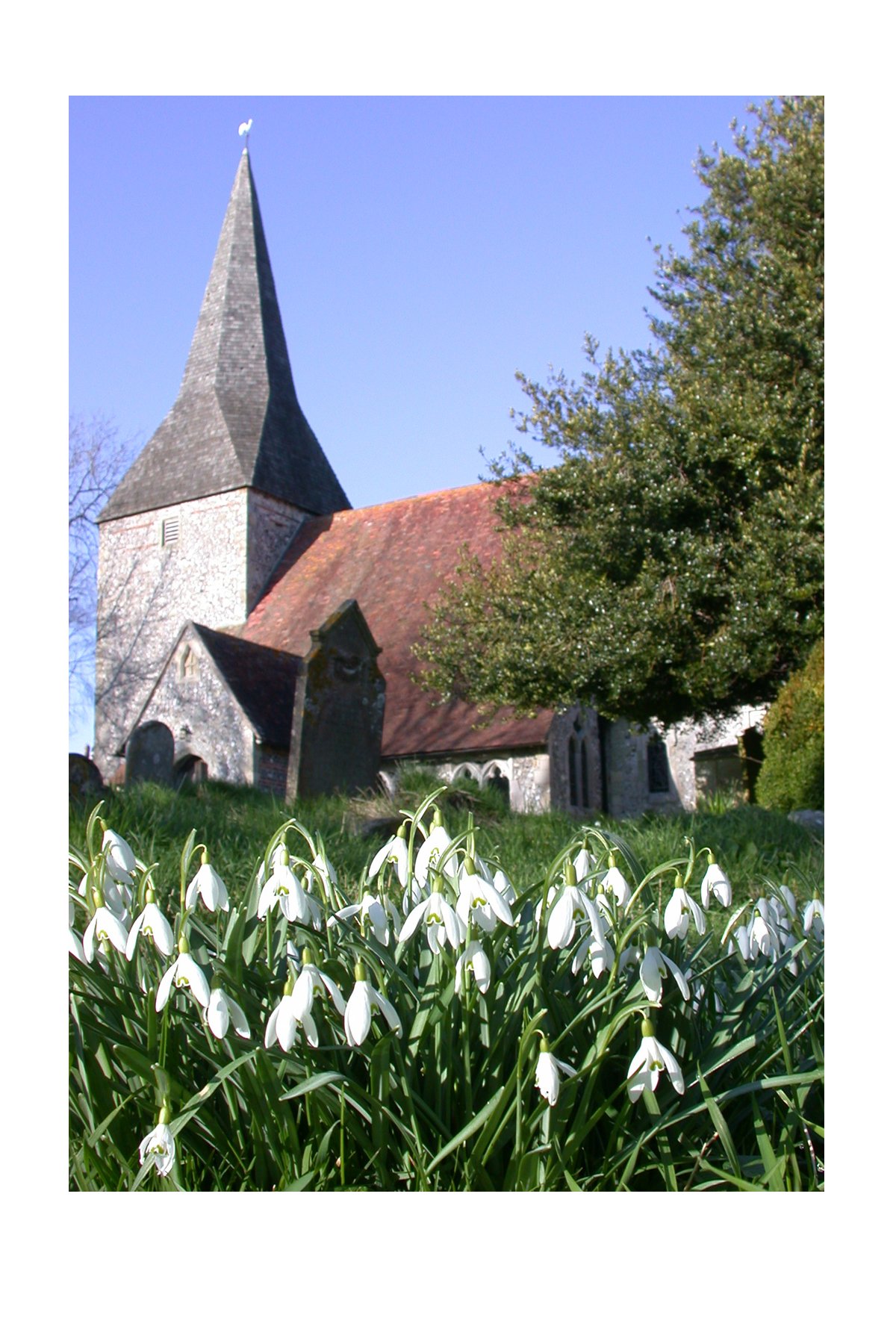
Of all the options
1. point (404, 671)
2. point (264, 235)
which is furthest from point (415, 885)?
point (264, 235)

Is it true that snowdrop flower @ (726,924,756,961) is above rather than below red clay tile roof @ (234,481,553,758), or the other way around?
below

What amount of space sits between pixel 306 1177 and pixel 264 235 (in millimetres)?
29070

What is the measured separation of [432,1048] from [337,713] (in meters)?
8.70

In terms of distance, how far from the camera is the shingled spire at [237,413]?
26.1 metres

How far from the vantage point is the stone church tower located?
985 inches

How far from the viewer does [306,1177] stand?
2.35 metres

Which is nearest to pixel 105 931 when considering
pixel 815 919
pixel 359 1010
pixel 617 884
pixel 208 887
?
pixel 208 887

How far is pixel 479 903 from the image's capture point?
7.48 ft

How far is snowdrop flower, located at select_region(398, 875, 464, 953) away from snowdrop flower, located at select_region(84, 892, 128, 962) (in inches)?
22.7

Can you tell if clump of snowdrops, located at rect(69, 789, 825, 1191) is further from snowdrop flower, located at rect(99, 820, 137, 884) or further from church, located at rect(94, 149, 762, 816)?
church, located at rect(94, 149, 762, 816)

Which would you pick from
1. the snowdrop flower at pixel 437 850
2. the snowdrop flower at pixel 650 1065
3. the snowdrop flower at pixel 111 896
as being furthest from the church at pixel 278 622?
the snowdrop flower at pixel 650 1065

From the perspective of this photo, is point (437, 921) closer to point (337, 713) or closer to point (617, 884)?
point (617, 884)

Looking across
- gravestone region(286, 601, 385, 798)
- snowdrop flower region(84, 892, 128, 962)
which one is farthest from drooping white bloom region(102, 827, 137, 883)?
gravestone region(286, 601, 385, 798)
